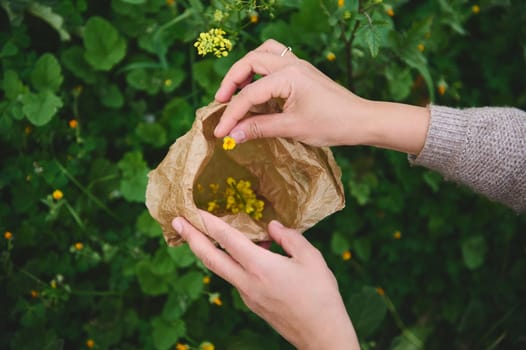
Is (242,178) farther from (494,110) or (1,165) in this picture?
(1,165)

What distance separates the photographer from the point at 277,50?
123 centimetres

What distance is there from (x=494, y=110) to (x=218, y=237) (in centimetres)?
80

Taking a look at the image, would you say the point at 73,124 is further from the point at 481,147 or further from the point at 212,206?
the point at 481,147

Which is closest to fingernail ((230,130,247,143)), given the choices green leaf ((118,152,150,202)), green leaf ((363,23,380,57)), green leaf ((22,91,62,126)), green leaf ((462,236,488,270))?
green leaf ((363,23,380,57))

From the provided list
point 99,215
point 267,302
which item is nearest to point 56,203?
point 99,215

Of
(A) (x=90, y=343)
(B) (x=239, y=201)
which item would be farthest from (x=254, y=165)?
(A) (x=90, y=343)

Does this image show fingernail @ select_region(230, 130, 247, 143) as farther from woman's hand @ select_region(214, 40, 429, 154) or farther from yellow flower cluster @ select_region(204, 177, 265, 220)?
yellow flower cluster @ select_region(204, 177, 265, 220)

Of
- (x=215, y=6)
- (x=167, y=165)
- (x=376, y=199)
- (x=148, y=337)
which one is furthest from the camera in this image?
(x=376, y=199)

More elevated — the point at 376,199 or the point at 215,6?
the point at 215,6

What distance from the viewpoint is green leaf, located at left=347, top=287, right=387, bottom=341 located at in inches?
60.6

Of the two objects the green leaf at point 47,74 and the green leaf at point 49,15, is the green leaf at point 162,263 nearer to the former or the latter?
the green leaf at point 47,74

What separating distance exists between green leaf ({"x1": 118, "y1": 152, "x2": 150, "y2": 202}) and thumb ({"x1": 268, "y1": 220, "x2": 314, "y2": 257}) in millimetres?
595

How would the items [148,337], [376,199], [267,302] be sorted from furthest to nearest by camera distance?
[376,199], [148,337], [267,302]

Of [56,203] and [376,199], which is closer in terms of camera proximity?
[56,203]
